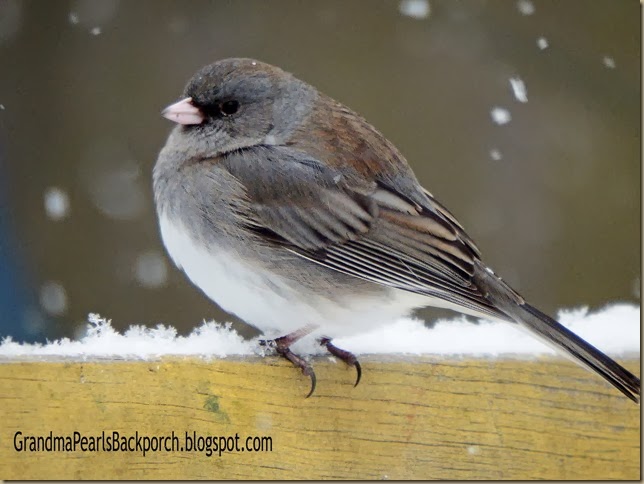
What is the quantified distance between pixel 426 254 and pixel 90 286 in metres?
1.66

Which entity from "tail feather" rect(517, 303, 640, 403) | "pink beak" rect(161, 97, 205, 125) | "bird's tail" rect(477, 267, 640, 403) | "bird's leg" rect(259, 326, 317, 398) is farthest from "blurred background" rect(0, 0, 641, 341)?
"tail feather" rect(517, 303, 640, 403)

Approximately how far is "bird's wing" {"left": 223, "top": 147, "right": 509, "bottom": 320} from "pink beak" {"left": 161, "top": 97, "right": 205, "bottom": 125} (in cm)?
16

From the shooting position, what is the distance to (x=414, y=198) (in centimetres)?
215

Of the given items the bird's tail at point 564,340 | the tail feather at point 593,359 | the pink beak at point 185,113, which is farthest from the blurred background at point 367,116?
the tail feather at point 593,359

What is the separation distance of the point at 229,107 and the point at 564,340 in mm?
1006

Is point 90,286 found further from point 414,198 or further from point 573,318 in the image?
point 573,318

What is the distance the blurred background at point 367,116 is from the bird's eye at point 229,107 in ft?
3.81

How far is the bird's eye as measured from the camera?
7.29 feet

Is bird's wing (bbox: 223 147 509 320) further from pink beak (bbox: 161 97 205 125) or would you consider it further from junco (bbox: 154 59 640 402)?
pink beak (bbox: 161 97 205 125)

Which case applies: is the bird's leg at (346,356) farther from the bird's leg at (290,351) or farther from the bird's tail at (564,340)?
the bird's tail at (564,340)

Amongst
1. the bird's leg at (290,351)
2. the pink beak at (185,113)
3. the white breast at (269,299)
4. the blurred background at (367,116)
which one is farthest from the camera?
the blurred background at (367,116)

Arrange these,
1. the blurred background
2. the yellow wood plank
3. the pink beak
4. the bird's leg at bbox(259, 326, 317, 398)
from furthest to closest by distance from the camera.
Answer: the blurred background < the pink beak < the bird's leg at bbox(259, 326, 317, 398) < the yellow wood plank

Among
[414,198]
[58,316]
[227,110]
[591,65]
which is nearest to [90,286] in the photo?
[58,316]

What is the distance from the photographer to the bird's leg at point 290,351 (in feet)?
6.08
